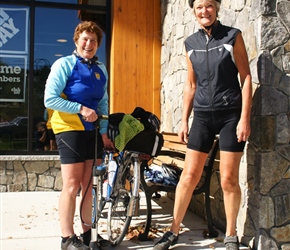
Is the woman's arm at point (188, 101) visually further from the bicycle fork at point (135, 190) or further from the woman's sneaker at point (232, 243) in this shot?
the woman's sneaker at point (232, 243)

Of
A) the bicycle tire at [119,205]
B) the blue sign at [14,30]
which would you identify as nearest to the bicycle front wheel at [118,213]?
the bicycle tire at [119,205]

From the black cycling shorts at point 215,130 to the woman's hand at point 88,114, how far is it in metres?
0.81

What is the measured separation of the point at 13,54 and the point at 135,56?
5.90 feet

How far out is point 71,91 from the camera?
3361 millimetres

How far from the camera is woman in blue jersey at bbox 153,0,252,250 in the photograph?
3.25m

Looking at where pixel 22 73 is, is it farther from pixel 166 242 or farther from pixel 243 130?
pixel 243 130

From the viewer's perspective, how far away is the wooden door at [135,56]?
6371mm

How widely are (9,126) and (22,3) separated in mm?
1826

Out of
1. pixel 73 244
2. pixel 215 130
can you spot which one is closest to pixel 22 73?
pixel 73 244

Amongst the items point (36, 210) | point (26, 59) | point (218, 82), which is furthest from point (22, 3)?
point (218, 82)

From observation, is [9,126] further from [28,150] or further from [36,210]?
[36,210]

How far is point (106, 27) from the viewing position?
6688mm

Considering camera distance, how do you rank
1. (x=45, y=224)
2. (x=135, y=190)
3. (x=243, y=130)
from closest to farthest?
(x=243, y=130) < (x=135, y=190) < (x=45, y=224)

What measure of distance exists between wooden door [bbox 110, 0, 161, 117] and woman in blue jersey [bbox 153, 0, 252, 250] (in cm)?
293
